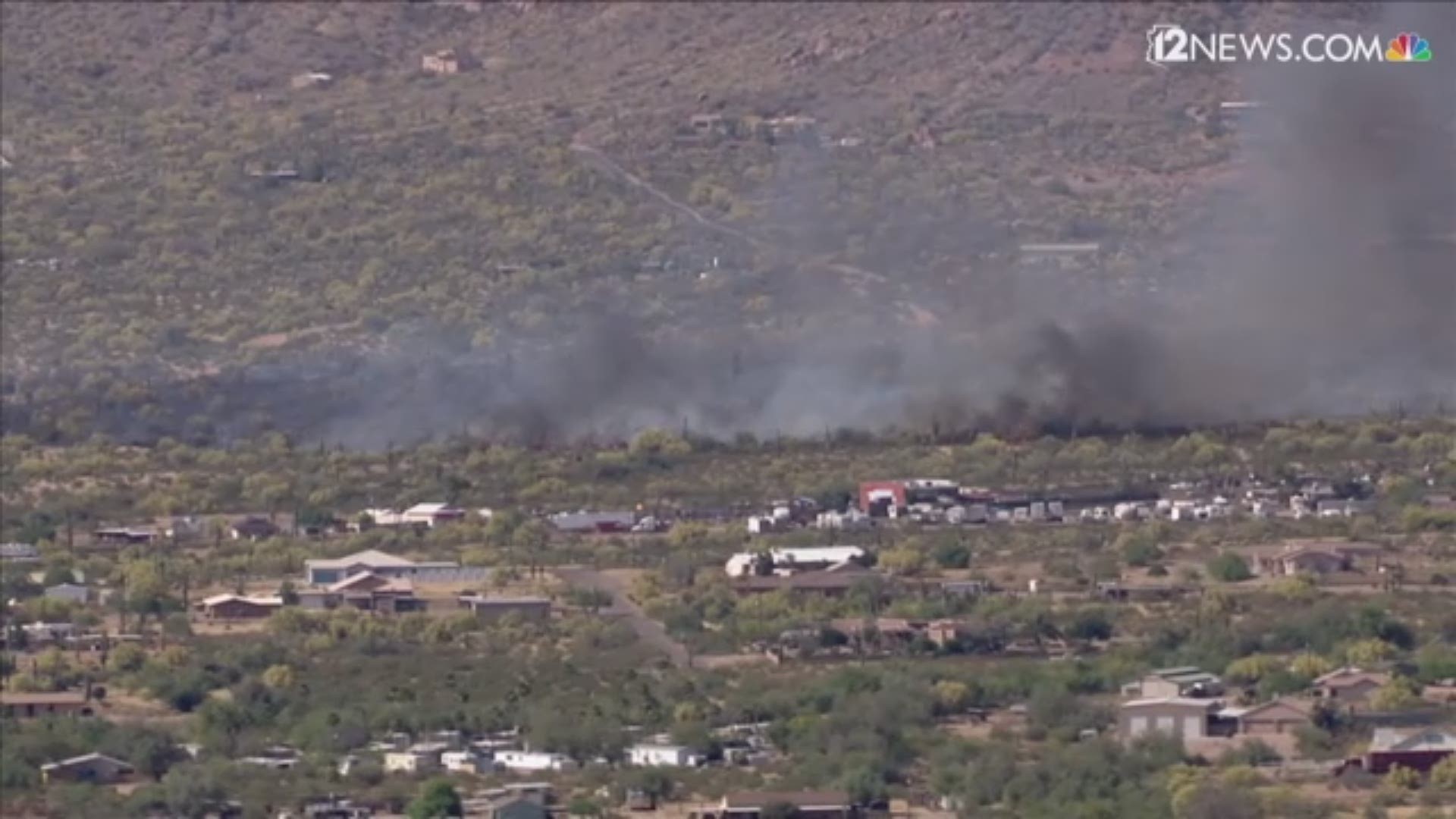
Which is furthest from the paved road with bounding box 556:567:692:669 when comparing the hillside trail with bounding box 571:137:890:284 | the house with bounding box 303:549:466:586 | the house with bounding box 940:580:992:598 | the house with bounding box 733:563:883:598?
the hillside trail with bounding box 571:137:890:284

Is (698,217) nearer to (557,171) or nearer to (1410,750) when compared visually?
(557,171)

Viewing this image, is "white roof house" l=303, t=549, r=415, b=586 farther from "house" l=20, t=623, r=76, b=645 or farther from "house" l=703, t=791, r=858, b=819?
"house" l=703, t=791, r=858, b=819

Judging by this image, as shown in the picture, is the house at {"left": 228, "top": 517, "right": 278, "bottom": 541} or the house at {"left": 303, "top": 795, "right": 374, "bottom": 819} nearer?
the house at {"left": 303, "top": 795, "right": 374, "bottom": 819}

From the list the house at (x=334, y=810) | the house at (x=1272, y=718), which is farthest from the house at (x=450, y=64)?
the house at (x=334, y=810)

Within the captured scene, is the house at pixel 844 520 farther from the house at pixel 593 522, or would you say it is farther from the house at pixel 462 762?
the house at pixel 462 762

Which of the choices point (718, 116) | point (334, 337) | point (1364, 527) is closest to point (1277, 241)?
point (1364, 527)

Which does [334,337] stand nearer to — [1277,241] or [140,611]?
[1277,241]
